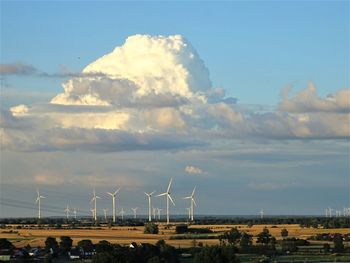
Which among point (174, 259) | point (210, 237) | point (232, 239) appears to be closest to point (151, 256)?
point (174, 259)

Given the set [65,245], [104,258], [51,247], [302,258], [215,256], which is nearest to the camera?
[104,258]

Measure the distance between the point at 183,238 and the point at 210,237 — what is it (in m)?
6.98

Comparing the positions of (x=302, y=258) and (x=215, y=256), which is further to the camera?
(x=302, y=258)

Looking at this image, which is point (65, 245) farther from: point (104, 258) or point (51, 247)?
point (104, 258)

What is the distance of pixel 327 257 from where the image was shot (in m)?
133

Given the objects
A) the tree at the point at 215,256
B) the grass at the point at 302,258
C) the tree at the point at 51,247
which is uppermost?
the tree at the point at 51,247

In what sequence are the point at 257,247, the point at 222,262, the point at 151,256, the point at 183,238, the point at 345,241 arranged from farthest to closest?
the point at 183,238, the point at 345,241, the point at 257,247, the point at 151,256, the point at 222,262

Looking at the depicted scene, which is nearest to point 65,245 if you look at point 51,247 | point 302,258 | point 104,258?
point 51,247

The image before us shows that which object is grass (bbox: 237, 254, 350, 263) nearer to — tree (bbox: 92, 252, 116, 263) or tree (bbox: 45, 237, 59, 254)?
tree (bbox: 92, 252, 116, 263)

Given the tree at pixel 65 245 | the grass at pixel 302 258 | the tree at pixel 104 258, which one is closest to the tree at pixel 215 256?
the tree at pixel 104 258

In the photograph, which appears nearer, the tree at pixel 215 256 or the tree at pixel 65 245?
the tree at pixel 215 256

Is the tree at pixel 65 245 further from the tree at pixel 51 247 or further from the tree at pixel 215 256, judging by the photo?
the tree at pixel 215 256

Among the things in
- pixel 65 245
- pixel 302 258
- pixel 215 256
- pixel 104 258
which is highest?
pixel 65 245

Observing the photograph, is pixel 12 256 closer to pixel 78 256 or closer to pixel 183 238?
pixel 78 256
